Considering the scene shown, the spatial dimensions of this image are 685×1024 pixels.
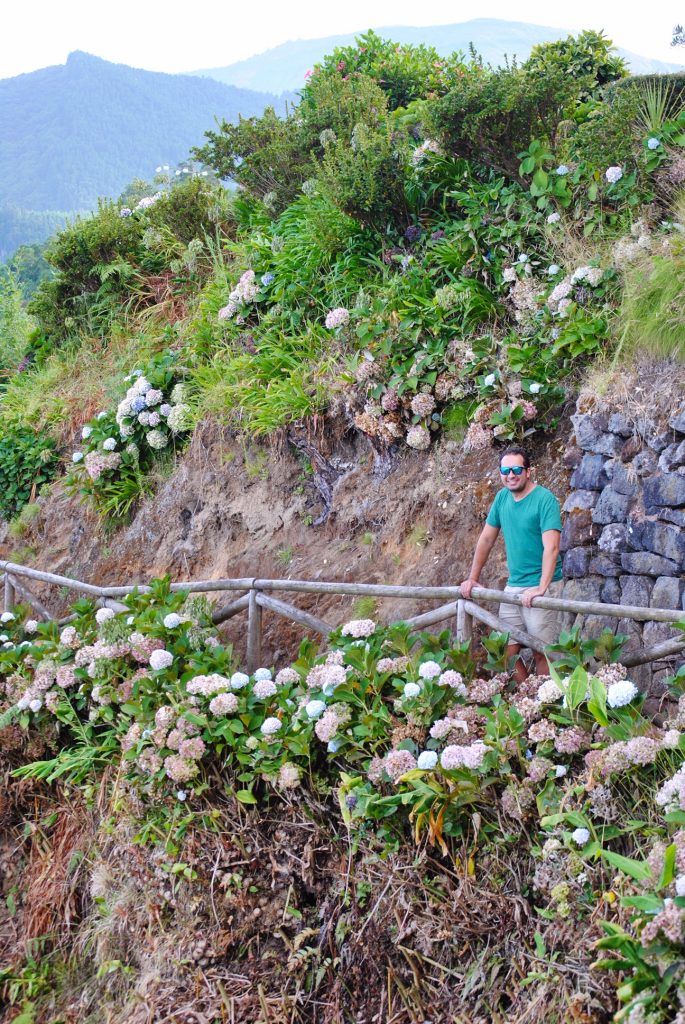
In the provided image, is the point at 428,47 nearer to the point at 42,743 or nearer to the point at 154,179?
the point at 154,179

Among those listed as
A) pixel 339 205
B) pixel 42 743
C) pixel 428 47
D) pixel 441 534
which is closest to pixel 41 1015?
pixel 42 743

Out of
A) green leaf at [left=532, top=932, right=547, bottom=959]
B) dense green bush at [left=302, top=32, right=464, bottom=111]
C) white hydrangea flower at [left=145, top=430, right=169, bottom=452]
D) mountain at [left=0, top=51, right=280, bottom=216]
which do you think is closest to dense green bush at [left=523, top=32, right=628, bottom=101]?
dense green bush at [left=302, top=32, right=464, bottom=111]

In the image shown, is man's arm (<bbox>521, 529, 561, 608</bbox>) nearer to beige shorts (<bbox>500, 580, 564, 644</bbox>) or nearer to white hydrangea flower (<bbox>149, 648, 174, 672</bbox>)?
beige shorts (<bbox>500, 580, 564, 644</bbox>)

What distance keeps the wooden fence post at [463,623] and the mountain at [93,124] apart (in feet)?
409

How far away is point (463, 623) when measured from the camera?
4.84 metres

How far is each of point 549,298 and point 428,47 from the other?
21.0 ft

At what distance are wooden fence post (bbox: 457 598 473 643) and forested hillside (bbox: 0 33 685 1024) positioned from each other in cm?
12

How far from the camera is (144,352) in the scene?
10.4 metres

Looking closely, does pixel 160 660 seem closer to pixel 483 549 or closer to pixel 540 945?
pixel 483 549

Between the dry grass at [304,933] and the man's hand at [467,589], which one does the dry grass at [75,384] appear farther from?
the man's hand at [467,589]

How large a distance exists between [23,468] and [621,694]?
8345 millimetres

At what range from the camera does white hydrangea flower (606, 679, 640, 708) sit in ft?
12.9

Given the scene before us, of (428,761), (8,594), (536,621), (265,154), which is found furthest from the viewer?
(265,154)

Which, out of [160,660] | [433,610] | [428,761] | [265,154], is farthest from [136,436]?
[428,761]
